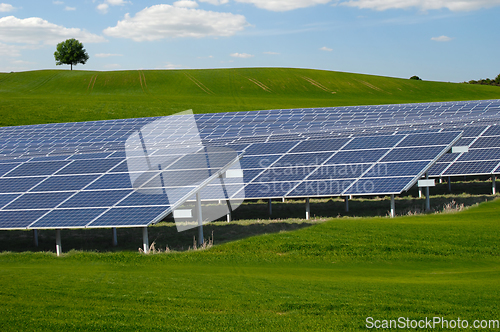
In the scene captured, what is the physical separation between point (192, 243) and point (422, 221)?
1077 cm

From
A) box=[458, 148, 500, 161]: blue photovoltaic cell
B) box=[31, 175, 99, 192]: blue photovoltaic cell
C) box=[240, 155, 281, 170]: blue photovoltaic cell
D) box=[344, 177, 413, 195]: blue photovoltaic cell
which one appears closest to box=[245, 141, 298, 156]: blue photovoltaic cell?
box=[240, 155, 281, 170]: blue photovoltaic cell

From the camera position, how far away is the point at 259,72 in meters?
124

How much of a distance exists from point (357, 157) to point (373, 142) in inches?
82.0

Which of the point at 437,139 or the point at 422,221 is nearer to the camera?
the point at 422,221

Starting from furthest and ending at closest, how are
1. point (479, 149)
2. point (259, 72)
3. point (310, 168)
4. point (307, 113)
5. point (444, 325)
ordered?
point (259, 72), point (307, 113), point (479, 149), point (310, 168), point (444, 325)

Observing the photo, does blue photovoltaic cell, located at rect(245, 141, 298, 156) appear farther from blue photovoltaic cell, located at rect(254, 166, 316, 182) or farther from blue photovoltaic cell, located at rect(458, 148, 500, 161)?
blue photovoltaic cell, located at rect(458, 148, 500, 161)

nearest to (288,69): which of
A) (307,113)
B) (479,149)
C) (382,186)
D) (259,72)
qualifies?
(259,72)

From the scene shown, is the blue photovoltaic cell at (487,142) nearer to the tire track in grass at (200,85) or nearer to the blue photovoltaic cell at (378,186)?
the blue photovoltaic cell at (378,186)

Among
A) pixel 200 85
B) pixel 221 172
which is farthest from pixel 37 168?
pixel 200 85

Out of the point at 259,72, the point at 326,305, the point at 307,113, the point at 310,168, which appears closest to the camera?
the point at 326,305

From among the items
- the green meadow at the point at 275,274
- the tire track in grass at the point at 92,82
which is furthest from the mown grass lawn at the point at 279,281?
the tire track in grass at the point at 92,82

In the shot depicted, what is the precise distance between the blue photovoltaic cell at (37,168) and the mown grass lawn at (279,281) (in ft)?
16.5

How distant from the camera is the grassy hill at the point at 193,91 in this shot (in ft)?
256

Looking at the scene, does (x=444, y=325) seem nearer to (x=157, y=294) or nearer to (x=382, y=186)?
(x=157, y=294)
